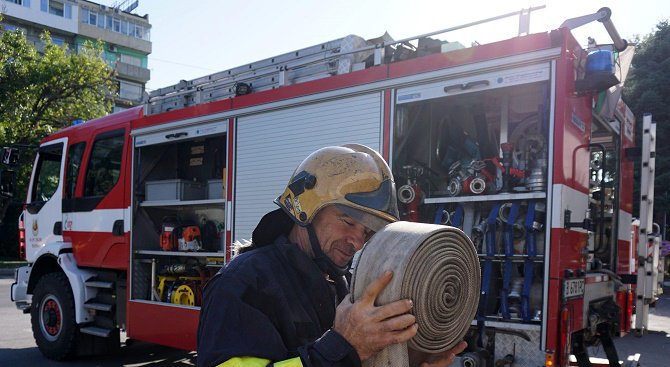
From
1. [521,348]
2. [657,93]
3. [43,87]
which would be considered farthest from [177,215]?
[657,93]

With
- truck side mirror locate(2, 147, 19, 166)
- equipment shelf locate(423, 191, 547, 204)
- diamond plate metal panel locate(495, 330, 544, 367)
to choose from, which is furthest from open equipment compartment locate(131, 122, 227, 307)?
diamond plate metal panel locate(495, 330, 544, 367)

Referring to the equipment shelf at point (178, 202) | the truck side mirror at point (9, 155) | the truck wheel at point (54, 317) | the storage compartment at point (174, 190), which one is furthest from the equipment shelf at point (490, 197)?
the truck side mirror at point (9, 155)

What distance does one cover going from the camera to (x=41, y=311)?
705 centimetres

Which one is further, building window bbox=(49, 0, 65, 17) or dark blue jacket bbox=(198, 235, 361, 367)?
building window bbox=(49, 0, 65, 17)

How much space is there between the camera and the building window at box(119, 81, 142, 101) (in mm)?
47784

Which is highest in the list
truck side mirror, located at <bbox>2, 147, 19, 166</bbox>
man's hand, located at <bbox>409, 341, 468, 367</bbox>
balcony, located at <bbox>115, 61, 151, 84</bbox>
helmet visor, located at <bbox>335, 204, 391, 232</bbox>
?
balcony, located at <bbox>115, 61, 151, 84</bbox>

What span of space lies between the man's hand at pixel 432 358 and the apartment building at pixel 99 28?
43.8 metres

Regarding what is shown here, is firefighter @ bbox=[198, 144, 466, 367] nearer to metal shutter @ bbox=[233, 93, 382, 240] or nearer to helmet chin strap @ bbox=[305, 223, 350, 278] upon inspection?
helmet chin strap @ bbox=[305, 223, 350, 278]

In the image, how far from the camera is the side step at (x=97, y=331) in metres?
6.38

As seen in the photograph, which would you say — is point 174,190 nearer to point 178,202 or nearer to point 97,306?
point 178,202

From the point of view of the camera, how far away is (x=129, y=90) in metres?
48.2

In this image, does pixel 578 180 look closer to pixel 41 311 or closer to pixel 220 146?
pixel 220 146

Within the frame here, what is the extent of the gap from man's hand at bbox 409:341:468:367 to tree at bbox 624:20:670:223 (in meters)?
20.7

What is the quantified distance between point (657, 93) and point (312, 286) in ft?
81.5
